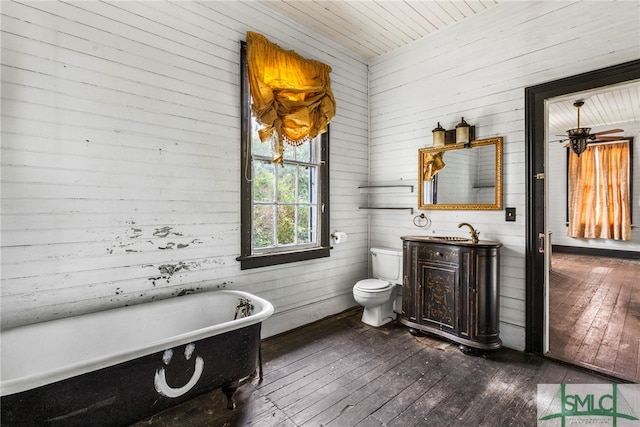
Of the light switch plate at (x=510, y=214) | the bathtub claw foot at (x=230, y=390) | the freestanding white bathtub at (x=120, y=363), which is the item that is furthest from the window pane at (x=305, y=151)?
the bathtub claw foot at (x=230, y=390)

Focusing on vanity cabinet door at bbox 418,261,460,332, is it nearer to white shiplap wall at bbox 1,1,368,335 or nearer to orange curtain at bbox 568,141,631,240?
white shiplap wall at bbox 1,1,368,335

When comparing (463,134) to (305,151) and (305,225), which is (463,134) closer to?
(305,151)

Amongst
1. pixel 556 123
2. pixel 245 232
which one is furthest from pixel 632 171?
pixel 245 232

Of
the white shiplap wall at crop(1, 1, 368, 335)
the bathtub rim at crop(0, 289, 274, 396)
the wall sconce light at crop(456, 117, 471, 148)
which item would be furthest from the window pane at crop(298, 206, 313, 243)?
the wall sconce light at crop(456, 117, 471, 148)

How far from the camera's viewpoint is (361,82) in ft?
12.0

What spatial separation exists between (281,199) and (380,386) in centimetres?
175

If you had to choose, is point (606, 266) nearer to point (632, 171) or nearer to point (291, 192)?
point (632, 171)

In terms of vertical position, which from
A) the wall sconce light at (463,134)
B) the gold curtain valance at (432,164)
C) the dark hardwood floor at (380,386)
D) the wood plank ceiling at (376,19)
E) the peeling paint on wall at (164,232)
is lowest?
the dark hardwood floor at (380,386)

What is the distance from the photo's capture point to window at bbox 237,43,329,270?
8.67ft

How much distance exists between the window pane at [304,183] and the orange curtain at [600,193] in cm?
666

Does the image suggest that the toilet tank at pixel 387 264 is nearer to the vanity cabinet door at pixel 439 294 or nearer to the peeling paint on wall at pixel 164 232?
the vanity cabinet door at pixel 439 294

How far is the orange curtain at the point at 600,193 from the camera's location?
611 centimetres

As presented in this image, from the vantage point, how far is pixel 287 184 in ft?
9.87

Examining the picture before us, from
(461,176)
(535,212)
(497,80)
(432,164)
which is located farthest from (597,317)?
(497,80)
